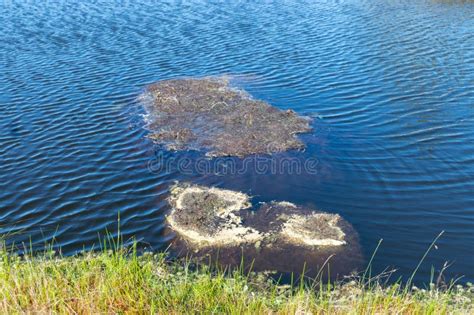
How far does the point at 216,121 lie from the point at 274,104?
279cm

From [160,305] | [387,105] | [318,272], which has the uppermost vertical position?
[387,105]

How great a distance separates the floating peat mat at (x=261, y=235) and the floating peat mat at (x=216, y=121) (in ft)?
10.0

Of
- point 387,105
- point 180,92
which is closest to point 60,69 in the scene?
point 180,92

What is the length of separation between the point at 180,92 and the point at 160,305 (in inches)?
537

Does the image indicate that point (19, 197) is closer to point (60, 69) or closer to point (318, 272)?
point (318, 272)

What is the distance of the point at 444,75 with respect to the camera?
65.9 feet

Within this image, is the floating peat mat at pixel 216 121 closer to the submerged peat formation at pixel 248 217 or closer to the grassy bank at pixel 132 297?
the submerged peat formation at pixel 248 217

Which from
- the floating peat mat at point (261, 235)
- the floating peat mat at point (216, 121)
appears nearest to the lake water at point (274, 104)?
the floating peat mat at point (261, 235)

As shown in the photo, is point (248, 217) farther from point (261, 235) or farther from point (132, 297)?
point (132, 297)

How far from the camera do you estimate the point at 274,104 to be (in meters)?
18.5
